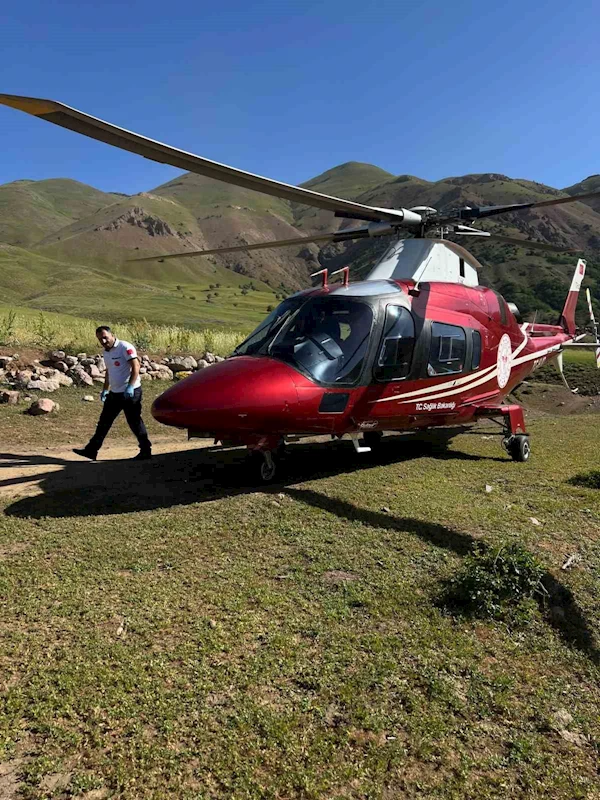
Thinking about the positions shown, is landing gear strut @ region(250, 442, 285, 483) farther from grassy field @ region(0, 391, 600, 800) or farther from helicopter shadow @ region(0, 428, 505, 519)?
grassy field @ region(0, 391, 600, 800)

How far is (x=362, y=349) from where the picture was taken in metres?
6.94

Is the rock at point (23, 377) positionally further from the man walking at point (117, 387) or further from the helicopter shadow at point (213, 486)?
the man walking at point (117, 387)

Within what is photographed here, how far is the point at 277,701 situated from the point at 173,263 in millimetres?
171048

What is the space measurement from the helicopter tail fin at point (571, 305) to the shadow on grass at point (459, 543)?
10.4 meters

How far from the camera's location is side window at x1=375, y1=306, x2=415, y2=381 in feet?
23.5

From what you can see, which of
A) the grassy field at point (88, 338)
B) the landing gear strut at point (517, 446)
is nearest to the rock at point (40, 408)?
the grassy field at point (88, 338)

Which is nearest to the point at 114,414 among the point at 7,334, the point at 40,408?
the point at 40,408

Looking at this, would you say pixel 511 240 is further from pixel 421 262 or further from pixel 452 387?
pixel 452 387

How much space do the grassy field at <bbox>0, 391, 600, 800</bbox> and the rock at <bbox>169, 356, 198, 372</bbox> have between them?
35.4ft

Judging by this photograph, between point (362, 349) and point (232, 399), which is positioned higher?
point (362, 349)

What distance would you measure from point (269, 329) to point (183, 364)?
10.2m

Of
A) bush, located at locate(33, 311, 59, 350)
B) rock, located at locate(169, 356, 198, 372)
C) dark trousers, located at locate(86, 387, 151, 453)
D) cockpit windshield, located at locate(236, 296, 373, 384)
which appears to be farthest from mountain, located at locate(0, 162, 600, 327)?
bush, located at locate(33, 311, 59, 350)

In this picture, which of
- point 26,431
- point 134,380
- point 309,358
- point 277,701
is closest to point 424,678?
point 277,701

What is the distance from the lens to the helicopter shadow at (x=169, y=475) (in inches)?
228
